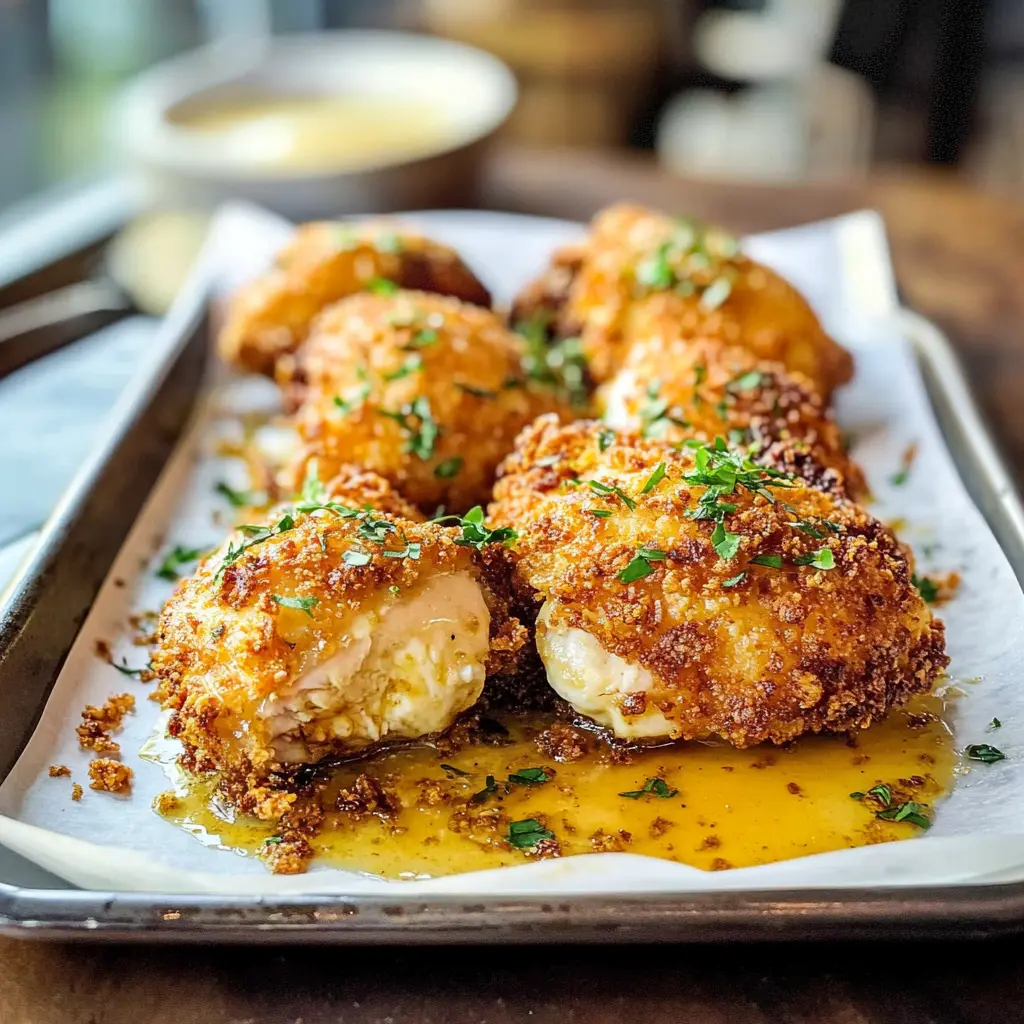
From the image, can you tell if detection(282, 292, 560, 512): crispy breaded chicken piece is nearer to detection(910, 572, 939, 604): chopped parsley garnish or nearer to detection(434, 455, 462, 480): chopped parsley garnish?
detection(434, 455, 462, 480): chopped parsley garnish

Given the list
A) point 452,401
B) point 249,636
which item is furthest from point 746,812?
point 452,401

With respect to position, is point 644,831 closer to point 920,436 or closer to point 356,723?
point 356,723

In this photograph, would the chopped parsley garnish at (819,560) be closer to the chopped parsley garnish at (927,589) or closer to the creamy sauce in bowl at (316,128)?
the chopped parsley garnish at (927,589)

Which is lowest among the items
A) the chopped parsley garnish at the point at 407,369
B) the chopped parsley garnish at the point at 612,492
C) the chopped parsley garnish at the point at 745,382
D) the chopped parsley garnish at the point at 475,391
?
the chopped parsley garnish at the point at 475,391

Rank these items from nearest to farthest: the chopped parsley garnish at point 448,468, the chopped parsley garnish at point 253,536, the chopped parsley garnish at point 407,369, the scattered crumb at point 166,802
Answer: the scattered crumb at point 166,802, the chopped parsley garnish at point 253,536, the chopped parsley garnish at point 448,468, the chopped parsley garnish at point 407,369

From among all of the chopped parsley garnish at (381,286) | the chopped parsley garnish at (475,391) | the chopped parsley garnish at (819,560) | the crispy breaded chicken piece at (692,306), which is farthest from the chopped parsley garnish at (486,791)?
the chopped parsley garnish at (381,286)

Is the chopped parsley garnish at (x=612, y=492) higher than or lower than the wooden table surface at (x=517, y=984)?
higher

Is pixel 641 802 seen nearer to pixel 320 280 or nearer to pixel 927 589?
pixel 927 589
